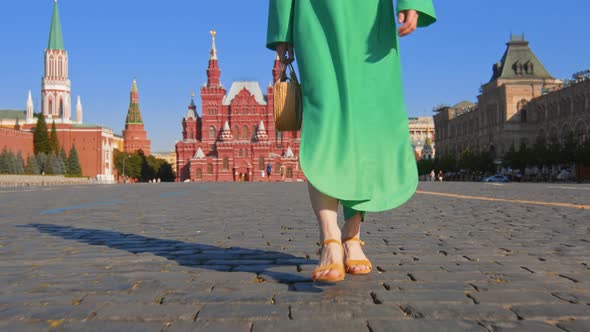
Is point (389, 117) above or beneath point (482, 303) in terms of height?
above

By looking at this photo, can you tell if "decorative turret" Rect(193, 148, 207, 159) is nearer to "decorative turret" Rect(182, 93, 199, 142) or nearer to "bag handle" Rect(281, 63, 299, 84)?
"decorative turret" Rect(182, 93, 199, 142)

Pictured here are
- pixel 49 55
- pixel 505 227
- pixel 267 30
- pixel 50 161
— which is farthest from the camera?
pixel 49 55

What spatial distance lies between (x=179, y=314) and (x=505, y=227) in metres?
4.69

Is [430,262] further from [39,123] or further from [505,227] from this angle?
[39,123]

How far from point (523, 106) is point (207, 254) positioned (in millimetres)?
69014

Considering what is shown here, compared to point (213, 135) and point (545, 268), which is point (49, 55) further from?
point (545, 268)

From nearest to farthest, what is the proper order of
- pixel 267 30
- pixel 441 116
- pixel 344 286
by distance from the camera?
pixel 344 286 < pixel 267 30 < pixel 441 116

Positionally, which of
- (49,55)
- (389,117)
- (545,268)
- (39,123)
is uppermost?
(49,55)

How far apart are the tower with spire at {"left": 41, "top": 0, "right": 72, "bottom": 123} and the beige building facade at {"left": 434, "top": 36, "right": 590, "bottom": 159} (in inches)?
3067

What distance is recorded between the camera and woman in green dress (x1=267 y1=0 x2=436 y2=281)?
10.2 ft

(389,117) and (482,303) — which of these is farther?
(389,117)

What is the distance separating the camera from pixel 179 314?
2.55 meters

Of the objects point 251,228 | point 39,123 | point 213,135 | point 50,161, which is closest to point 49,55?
point 39,123

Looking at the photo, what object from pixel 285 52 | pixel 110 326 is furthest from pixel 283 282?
pixel 285 52
